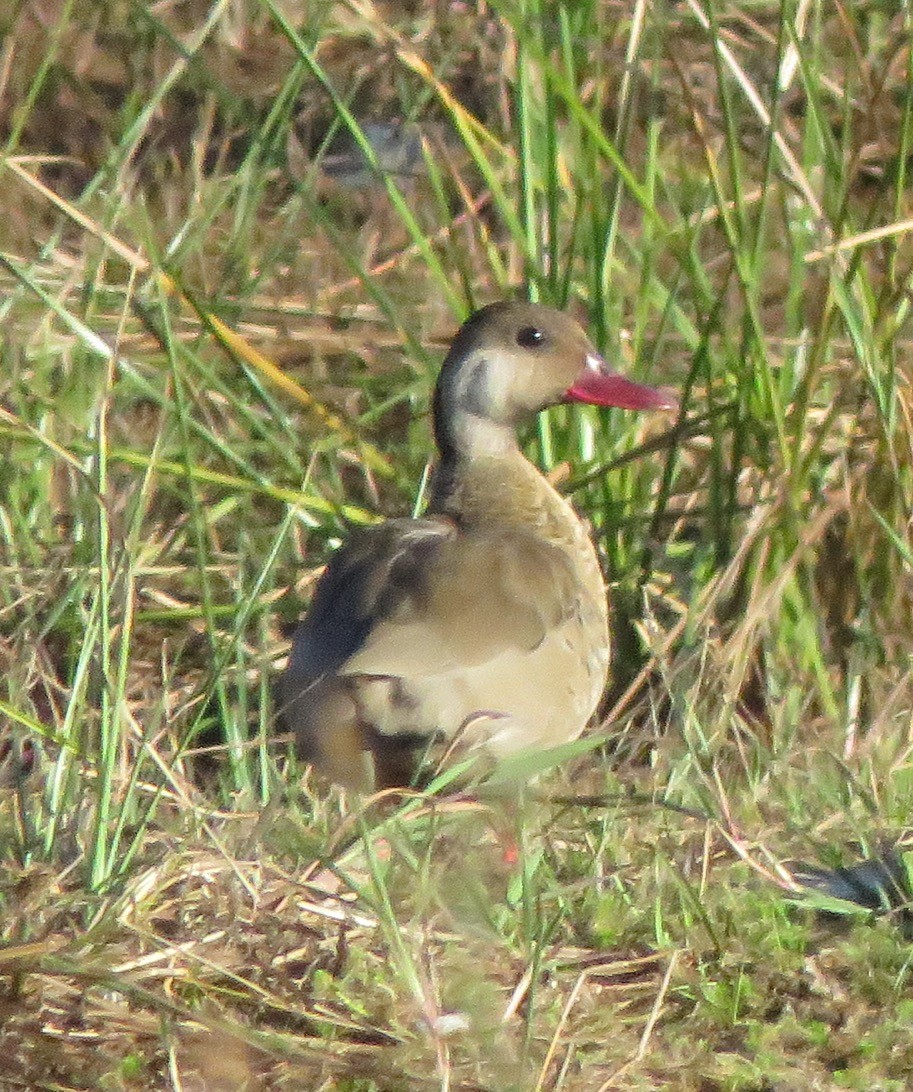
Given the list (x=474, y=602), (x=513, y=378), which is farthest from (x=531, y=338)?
(x=474, y=602)

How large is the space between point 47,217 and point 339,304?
1201 millimetres

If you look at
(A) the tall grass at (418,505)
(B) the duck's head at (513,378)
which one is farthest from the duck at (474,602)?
(A) the tall grass at (418,505)

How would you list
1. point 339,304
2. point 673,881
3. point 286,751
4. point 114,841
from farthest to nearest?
point 339,304, point 286,751, point 673,881, point 114,841

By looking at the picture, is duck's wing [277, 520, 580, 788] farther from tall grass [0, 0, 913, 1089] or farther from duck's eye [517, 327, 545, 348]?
duck's eye [517, 327, 545, 348]

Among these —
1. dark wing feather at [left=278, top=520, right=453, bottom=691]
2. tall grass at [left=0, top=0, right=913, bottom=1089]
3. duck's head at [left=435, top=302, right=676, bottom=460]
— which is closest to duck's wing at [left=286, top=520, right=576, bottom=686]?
dark wing feather at [left=278, top=520, right=453, bottom=691]

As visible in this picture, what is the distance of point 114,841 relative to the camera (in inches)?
120

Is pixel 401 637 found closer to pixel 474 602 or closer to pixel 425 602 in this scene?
pixel 425 602

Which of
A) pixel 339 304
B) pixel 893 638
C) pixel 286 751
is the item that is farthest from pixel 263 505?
pixel 893 638

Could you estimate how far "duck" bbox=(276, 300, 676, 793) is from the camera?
12.7 feet

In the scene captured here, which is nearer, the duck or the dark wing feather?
the duck

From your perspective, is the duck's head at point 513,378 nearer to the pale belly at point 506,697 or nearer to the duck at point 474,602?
the duck at point 474,602

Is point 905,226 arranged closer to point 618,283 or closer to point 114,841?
point 618,283

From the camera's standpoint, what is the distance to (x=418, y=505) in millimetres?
4871

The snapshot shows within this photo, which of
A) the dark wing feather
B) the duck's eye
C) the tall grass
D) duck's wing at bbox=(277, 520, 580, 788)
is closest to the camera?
the tall grass
